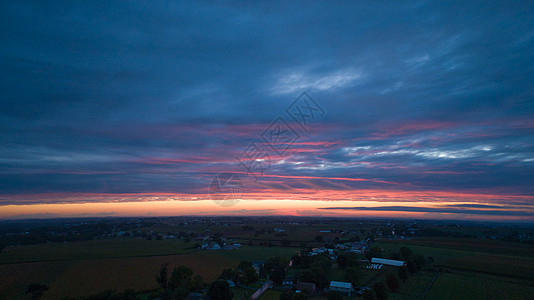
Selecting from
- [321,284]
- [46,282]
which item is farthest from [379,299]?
[46,282]

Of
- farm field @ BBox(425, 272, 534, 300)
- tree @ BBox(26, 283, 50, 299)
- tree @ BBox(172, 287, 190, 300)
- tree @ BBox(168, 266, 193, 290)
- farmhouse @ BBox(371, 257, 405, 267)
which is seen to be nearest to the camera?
tree @ BBox(26, 283, 50, 299)

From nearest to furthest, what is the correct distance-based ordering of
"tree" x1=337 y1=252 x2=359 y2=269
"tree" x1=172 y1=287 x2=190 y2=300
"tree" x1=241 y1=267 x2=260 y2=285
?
"tree" x1=172 y1=287 x2=190 y2=300
"tree" x1=241 y1=267 x2=260 y2=285
"tree" x1=337 y1=252 x2=359 y2=269

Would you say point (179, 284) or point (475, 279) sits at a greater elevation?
point (179, 284)

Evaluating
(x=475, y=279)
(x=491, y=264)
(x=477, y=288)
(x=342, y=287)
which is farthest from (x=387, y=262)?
(x=342, y=287)

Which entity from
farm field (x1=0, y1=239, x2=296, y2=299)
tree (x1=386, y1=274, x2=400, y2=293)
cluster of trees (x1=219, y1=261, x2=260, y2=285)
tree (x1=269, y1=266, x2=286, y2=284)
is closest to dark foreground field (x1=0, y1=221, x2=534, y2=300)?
farm field (x1=0, y1=239, x2=296, y2=299)

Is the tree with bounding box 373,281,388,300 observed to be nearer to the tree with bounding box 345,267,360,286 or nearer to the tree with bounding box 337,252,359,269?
the tree with bounding box 345,267,360,286

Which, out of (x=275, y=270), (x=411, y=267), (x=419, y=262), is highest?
(x=275, y=270)

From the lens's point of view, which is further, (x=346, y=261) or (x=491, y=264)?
(x=491, y=264)

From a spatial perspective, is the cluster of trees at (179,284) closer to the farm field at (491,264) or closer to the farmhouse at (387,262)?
the farmhouse at (387,262)

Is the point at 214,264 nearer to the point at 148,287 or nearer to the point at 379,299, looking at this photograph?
the point at 148,287

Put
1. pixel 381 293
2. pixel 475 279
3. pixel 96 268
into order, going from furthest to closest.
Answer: pixel 96 268
pixel 475 279
pixel 381 293

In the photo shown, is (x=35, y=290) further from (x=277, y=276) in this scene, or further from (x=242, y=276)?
(x=277, y=276)
